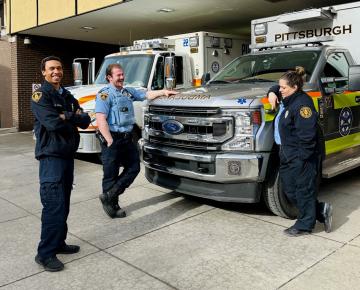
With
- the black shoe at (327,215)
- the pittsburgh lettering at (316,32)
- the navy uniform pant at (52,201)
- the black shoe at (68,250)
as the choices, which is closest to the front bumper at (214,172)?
the black shoe at (327,215)

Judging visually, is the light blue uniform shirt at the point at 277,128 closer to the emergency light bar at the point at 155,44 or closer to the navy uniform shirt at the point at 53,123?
the navy uniform shirt at the point at 53,123

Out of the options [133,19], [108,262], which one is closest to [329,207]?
[108,262]

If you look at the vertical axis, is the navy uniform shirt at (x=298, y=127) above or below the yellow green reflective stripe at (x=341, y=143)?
above

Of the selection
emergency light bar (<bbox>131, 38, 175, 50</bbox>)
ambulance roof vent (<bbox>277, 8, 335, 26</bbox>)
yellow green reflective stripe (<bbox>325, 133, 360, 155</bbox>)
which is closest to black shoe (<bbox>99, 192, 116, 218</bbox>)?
yellow green reflective stripe (<bbox>325, 133, 360, 155</bbox>)

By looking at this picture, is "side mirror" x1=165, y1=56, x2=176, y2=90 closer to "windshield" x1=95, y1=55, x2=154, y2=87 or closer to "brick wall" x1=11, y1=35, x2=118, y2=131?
"windshield" x1=95, y1=55, x2=154, y2=87

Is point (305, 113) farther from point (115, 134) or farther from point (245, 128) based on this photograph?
point (115, 134)

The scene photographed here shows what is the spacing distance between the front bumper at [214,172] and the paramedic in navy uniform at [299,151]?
0.31 m

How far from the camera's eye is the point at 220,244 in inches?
168

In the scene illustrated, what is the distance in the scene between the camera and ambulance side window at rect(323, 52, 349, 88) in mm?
5659

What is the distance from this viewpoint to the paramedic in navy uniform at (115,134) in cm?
476

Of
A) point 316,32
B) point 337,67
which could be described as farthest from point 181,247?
point 316,32

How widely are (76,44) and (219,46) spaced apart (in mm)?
8786

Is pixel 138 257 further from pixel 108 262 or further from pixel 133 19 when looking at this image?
pixel 133 19

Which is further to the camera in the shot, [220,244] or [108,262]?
[220,244]
